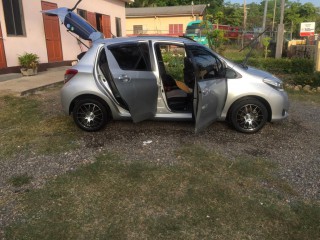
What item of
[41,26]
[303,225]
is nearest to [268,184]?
[303,225]

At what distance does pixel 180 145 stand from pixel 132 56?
1688 millimetres

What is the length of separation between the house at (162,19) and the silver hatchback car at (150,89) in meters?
27.5

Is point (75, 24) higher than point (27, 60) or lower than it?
higher

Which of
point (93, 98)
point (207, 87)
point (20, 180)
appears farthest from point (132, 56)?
point (20, 180)

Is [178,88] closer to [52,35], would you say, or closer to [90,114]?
[90,114]

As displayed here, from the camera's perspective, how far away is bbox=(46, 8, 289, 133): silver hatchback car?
5.10 meters

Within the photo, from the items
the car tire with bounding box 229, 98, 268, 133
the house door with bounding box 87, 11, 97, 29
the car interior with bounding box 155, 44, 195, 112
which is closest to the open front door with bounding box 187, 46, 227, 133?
the car tire with bounding box 229, 98, 268, 133

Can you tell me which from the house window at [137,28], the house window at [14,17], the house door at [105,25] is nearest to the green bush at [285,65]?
the house door at [105,25]

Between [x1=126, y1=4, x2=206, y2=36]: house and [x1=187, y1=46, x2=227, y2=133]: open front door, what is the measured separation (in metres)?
27.5

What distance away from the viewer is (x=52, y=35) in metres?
12.8

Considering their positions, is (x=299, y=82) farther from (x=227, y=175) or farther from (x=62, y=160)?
(x=62, y=160)

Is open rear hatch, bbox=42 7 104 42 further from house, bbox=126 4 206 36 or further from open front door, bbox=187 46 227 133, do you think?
house, bbox=126 4 206 36

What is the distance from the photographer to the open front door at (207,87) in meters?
4.70

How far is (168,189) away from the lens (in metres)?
3.67
